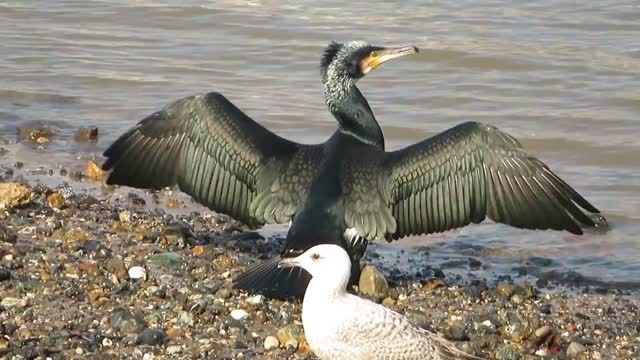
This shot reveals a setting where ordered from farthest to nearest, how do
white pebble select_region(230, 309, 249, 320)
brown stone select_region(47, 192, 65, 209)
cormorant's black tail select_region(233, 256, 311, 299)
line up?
brown stone select_region(47, 192, 65, 209) → cormorant's black tail select_region(233, 256, 311, 299) → white pebble select_region(230, 309, 249, 320)

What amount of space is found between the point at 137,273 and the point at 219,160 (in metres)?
0.83

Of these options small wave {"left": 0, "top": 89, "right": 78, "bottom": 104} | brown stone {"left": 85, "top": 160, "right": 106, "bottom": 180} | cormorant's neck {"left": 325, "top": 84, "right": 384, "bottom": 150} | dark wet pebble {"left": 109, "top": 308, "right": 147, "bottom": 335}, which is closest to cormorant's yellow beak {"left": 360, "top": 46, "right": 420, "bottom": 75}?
cormorant's neck {"left": 325, "top": 84, "right": 384, "bottom": 150}

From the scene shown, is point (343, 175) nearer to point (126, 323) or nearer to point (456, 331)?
point (456, 331)

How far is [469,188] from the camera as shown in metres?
8.15

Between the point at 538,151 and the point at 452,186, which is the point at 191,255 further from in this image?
the point at 538,151

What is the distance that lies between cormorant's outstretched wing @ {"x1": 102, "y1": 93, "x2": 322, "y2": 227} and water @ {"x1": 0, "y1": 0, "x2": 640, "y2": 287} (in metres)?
1.23

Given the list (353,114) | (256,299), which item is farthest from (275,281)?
(353,114)

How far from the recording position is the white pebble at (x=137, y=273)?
318 inches

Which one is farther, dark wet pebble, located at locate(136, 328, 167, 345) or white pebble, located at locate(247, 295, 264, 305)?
white pebble, located at locate(247, 295, 264, 305)

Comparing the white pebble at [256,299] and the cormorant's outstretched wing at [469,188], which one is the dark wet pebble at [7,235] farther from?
the cormorant's outstretched wing at [469,188]

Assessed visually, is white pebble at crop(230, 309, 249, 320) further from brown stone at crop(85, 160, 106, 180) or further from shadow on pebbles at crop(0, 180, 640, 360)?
brown stone at crop(85, 160, 106, 180)

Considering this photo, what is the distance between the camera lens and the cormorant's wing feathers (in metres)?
8.03

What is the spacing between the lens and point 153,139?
27.9 feet

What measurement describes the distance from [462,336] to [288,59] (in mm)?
7354
